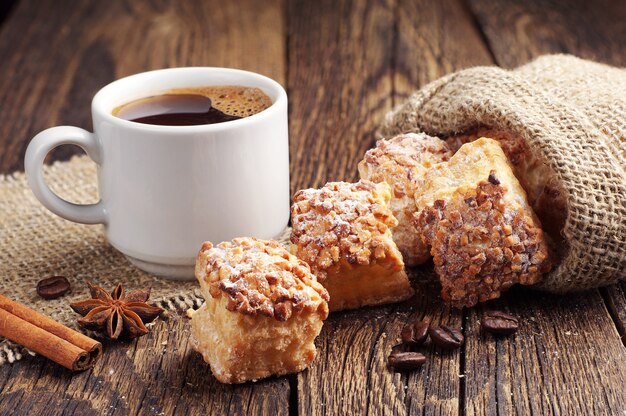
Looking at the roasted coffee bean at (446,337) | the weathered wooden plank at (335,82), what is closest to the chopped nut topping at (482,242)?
the roasted coffee bean at (446,337)

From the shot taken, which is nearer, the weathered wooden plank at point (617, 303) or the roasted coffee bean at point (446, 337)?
the roasted coffee bean at point (446, 337)

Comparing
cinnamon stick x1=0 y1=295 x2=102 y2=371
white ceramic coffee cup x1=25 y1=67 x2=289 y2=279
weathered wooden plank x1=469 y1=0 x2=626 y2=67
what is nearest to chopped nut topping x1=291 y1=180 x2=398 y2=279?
white ceramic coffee cup x1=25 y1=67 x2=289 y2=279

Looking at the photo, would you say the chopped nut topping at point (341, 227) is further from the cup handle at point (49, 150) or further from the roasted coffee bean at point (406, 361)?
the cup handle at point (49, 150)

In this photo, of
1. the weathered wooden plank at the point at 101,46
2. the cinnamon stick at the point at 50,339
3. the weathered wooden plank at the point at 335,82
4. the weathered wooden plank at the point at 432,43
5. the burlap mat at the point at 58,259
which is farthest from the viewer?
the weathered wooden plank at the point at 432,43

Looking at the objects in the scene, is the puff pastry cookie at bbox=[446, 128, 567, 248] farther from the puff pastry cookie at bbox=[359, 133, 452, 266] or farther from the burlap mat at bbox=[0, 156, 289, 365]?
the burlap mat at bbox=[0, 156, 289, 365]

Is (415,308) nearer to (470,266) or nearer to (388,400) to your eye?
(470,266)
